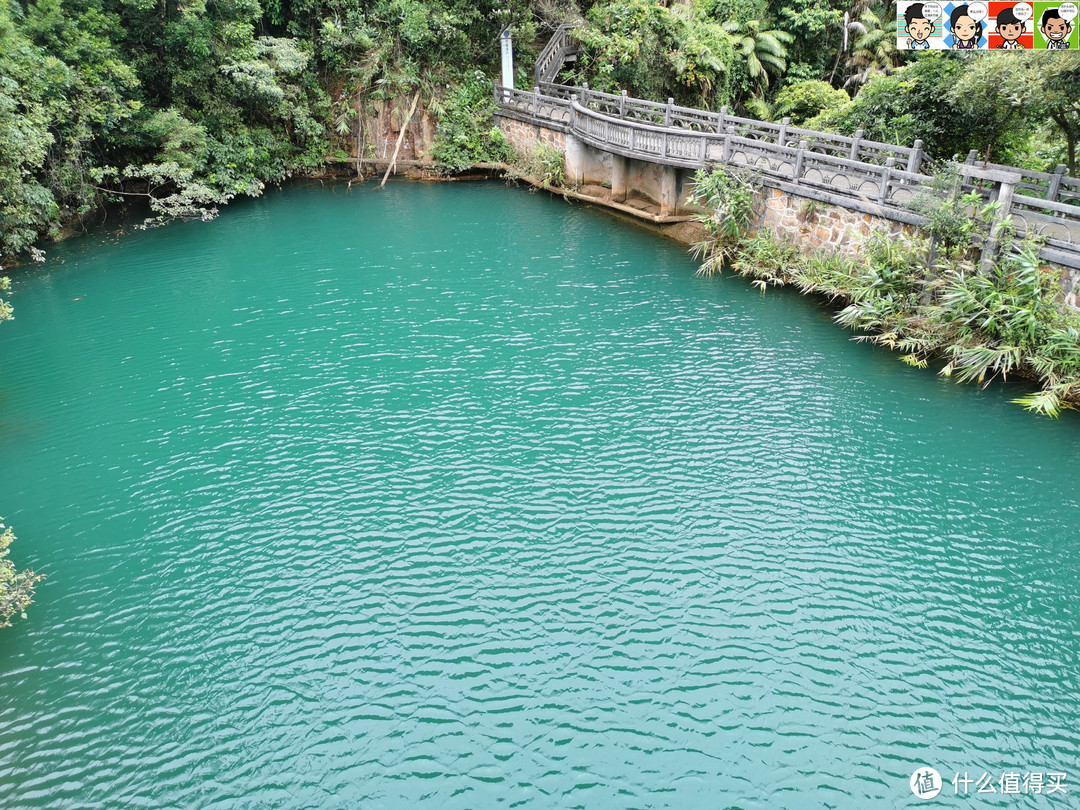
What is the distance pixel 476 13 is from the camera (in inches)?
1222

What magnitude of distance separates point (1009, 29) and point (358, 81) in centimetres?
2343

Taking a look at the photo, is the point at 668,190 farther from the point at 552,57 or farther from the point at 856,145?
the point at 552,57

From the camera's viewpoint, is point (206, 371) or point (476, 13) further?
point (476, 13)

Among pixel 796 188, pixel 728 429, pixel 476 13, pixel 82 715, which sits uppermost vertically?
pixel 476 13

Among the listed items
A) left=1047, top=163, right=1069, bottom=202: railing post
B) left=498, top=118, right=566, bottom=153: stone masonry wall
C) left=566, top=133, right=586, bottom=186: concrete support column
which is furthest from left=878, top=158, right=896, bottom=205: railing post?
left=498, top=118, right=566, bottom=153: stone masonry wall

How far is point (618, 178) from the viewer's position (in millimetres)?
27062

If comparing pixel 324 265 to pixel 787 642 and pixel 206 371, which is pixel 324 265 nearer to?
pixel 206 371

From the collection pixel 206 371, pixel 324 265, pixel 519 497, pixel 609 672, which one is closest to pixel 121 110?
pixel 324 265

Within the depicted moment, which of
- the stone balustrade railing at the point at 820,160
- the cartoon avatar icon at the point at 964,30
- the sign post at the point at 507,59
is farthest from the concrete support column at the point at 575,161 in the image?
the cartoon avatar icon at the point at 964,30

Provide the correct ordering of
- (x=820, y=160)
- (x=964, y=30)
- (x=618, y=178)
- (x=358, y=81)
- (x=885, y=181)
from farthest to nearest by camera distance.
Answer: (x=358, y=81)
(x=618, y=178)
(x=964, y=30)
(x=820, y=160)
(x=885, y=181)

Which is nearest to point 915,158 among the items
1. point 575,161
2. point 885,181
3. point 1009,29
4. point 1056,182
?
point 885,181

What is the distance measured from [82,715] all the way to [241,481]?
489cm
